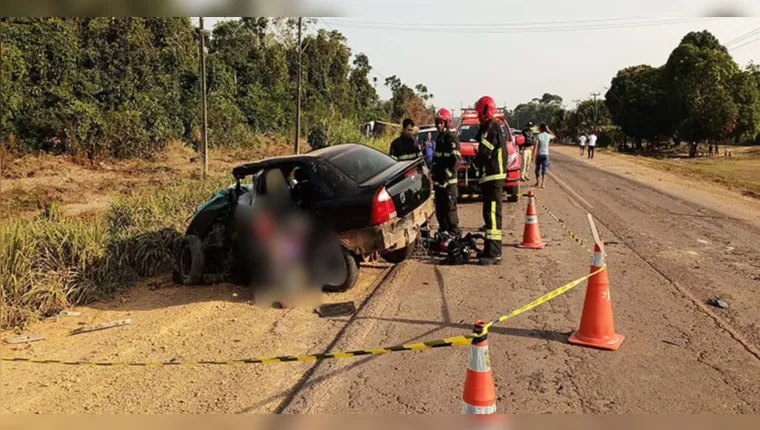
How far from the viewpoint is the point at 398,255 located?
7.30m

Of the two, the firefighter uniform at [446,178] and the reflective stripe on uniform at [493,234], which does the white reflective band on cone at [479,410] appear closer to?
the reflective stripe on uniform at [493,234]

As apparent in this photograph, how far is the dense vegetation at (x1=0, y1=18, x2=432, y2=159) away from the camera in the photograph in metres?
19.7

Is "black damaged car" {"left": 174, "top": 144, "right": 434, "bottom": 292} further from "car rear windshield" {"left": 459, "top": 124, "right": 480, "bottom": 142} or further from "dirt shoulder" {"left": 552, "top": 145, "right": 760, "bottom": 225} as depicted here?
"dirt shoulder" {"left": 552, "top": 145, "right": 760, "bottom": 225}

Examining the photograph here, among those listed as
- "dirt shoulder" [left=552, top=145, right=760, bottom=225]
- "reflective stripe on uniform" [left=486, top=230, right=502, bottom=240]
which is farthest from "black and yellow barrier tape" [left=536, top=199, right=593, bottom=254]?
"dirt shoulder" [left=552, top=145, right=760, bottom=225]

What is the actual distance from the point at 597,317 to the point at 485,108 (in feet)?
11.4

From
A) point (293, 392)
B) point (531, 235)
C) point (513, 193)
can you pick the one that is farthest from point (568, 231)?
point (293, 392)

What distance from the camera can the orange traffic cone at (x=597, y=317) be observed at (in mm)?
4520

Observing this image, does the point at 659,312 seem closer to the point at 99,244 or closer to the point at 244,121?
the point at 99,244

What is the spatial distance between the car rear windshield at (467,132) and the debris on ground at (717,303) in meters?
8.45

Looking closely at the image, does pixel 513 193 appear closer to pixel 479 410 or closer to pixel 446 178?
pixel 446 178

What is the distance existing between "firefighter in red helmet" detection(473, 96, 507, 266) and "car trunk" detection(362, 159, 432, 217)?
78cm

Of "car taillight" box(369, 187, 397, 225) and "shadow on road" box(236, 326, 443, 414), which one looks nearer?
"shadow on road" box(236, 326, 443, 414)

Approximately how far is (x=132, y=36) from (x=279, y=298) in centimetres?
2119
